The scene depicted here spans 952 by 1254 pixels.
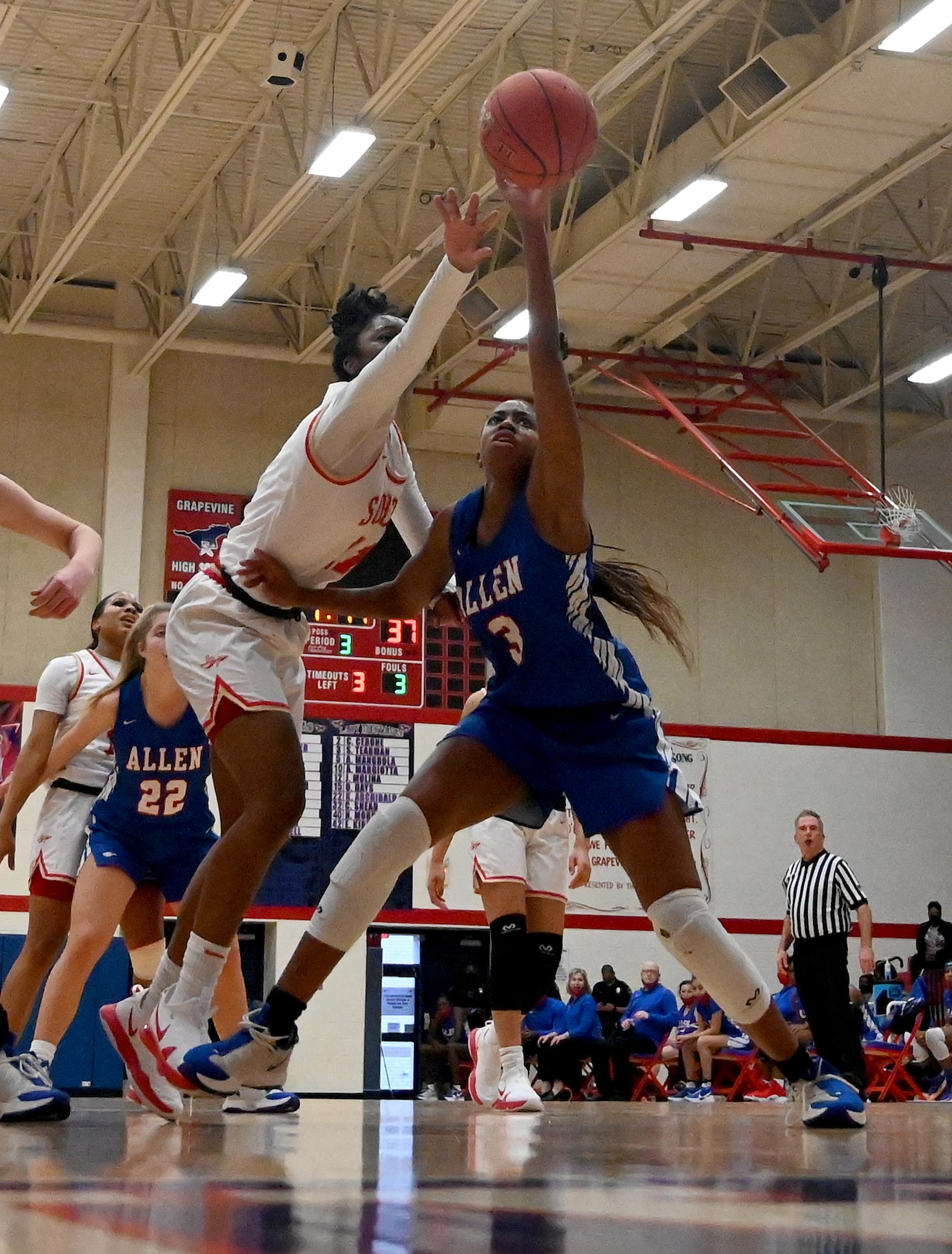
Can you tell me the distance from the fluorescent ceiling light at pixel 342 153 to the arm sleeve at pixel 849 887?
7367mm

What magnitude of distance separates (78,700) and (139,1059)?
2.01 metres

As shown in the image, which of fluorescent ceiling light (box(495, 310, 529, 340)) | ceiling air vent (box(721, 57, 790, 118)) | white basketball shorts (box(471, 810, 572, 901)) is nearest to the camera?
white basketball shorts (box(471, 810, 572, 901))

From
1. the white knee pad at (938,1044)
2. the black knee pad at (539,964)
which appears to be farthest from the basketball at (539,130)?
the white knee pad at (938,1044)

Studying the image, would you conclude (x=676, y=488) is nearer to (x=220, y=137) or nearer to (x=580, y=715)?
(x=220, y=137)

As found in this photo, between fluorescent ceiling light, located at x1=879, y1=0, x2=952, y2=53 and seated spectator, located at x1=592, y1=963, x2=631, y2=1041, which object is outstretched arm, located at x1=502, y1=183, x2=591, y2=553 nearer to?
fluorescent ceiling light, located at x1=879, y1=0, x2=952, y2=53

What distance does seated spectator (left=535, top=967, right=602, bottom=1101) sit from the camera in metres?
14.1

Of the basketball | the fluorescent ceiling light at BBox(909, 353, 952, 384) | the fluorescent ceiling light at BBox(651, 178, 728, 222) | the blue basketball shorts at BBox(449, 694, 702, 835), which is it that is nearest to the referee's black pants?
the blue basketball shorts at BBox(449, 694, 702, 835)

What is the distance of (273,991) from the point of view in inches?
146

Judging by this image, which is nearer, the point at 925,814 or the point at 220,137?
the point at 220,137

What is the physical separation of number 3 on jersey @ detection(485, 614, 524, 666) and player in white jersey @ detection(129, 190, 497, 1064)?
0.51 meters

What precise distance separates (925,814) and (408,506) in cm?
1522

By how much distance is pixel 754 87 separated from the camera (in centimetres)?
1266

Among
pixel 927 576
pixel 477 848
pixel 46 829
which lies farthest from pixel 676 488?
pixel 46 829

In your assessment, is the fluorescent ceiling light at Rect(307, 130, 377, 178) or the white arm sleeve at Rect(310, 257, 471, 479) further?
the fluorescent ceiling light at Rect(307, 130, 377, 178)
